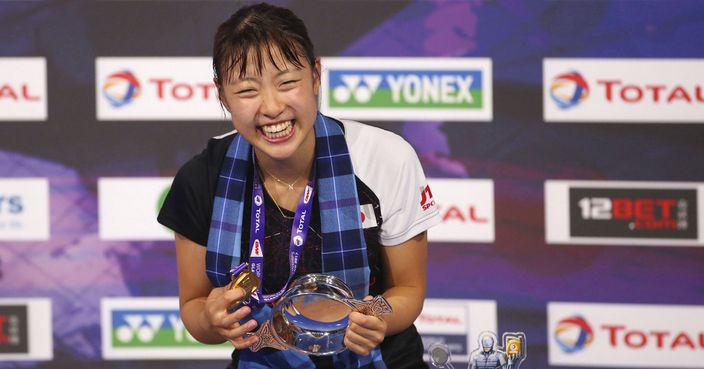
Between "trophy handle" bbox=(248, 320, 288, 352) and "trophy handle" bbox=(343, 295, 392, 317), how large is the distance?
0.16 metres

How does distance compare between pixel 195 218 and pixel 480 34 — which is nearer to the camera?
pixel 195 218

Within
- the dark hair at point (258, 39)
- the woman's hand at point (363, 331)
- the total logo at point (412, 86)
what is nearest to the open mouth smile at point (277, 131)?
the dark hair at point (258, 39)

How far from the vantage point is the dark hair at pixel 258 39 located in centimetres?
154

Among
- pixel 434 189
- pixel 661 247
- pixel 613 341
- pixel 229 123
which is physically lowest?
pixel 613 341

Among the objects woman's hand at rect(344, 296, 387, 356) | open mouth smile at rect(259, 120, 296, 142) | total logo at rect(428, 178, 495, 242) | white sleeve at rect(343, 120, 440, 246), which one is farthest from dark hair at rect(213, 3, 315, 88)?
total logo at rect(428, 178, 495, 242)

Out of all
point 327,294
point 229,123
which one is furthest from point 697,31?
point 327,294

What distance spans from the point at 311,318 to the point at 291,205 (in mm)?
247

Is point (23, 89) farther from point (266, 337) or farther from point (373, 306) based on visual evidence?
point (373, 306)

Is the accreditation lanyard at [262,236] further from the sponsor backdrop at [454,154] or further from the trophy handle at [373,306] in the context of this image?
the sponsor backdrop at [454,154]

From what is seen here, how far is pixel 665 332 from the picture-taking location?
3014 millimetres

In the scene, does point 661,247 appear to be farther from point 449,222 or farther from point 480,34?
point 480,34

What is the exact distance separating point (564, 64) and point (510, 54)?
7.1 inches

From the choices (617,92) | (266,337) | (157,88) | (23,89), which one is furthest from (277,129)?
(23,89)

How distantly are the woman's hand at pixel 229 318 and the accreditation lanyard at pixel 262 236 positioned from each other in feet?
0.35
